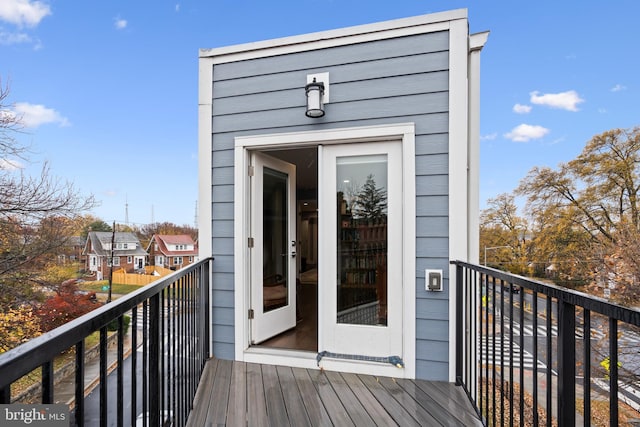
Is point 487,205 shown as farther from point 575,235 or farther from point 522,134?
point 522,134

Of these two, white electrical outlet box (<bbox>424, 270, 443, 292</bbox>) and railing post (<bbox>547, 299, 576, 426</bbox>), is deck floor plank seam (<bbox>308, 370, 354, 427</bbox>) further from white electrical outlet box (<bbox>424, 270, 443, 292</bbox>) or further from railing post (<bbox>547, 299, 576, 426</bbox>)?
railing post (<bbox>547, 299, 576, 426</bbox>)

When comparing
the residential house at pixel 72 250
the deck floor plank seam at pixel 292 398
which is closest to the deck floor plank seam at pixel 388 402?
the deck floor plank seam at pixel 292 398

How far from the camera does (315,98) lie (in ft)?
8.72

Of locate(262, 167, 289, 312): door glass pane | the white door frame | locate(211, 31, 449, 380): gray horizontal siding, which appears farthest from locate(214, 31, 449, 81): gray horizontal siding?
locate(262, 167, 289, 312): door glass pane

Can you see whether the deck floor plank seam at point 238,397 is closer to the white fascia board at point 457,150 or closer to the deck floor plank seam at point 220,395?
the deck floor plank seam at point 220,395

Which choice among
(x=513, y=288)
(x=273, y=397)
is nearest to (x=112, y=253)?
(x=273, y=397)

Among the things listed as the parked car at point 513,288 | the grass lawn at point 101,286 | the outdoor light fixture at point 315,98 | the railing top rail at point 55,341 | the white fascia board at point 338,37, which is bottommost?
the grass lawn at point 101,286

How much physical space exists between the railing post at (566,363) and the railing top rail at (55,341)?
145 cm

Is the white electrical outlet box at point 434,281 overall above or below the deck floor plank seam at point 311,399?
above

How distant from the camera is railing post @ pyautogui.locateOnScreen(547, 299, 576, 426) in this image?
1049 millimetres

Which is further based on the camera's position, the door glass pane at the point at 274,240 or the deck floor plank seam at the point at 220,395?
the door glass pane at the point at 274,240

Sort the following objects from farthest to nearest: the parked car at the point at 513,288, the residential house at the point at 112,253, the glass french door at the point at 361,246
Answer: the residential house at the point at 112,253
the glass french door at the point at 361,246
the parked car at the point at 513,288

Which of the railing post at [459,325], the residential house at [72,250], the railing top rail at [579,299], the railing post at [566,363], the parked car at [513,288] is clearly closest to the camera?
the railing top rail at [579,299]

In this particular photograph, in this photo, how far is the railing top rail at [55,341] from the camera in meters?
0.59
